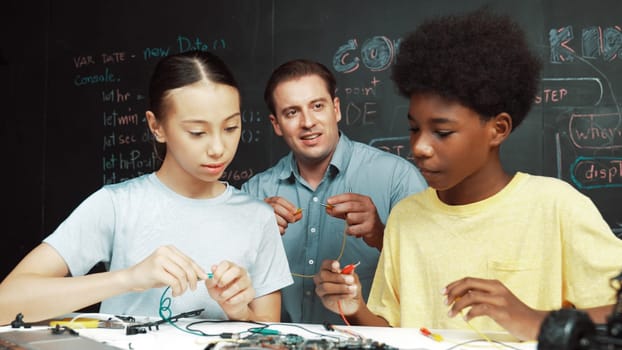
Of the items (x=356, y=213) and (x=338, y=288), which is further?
(x=356, y=213)

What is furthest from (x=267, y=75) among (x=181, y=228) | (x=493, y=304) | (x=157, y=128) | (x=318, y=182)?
(x=493, y=304)

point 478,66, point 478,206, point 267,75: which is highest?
point 267,75

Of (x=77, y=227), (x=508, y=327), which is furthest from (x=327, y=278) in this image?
(x=77, y=227)

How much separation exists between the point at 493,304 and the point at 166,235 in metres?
1.12

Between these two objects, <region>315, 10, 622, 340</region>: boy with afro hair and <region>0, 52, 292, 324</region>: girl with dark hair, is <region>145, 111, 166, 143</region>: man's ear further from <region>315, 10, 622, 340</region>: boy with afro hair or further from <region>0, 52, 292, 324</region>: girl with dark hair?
<region>315, 10, 622, 340</region>: boy with afro hair

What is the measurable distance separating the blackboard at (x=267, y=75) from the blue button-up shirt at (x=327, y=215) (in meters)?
0.65

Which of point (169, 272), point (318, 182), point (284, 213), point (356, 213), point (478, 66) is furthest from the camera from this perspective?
point (318, 182)

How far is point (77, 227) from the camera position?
2107 mm

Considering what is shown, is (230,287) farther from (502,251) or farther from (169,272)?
(502,251)

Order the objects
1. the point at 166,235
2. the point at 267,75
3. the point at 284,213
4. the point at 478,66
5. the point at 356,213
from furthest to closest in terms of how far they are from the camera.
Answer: the point at 267,75 → the point at 284,213 → the point at 356,213 → the point at 166,235 → the point at 478,66

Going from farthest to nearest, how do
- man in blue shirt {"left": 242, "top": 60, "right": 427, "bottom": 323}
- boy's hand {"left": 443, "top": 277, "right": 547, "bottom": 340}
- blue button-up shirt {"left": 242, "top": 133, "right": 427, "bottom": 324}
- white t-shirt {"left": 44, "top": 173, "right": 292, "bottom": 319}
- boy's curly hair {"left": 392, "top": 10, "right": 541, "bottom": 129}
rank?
1. blue button-up shirt {"left": 242, "top": 133, "right": 427, "bottom": 324}
2. man in blue shirt {"left": 242, "top": 60, "right": 427, "bottom": 323}
3. white t-shirt {"left": 44, "top": 173, "right": 292, "bottom": 319}
4. boy's curly hair {"left": 392, "top": 10, "right": 541, "bottom": 129}
5. boy's hand {"left": 443, "top": 277, "right": 547, "bottom": 340}

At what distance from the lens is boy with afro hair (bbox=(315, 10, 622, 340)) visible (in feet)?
6.15

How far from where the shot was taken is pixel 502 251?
77.2 inches

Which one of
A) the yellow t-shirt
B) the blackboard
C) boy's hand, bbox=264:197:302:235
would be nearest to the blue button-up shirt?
boy's hand, bbox=264:197:302:235
